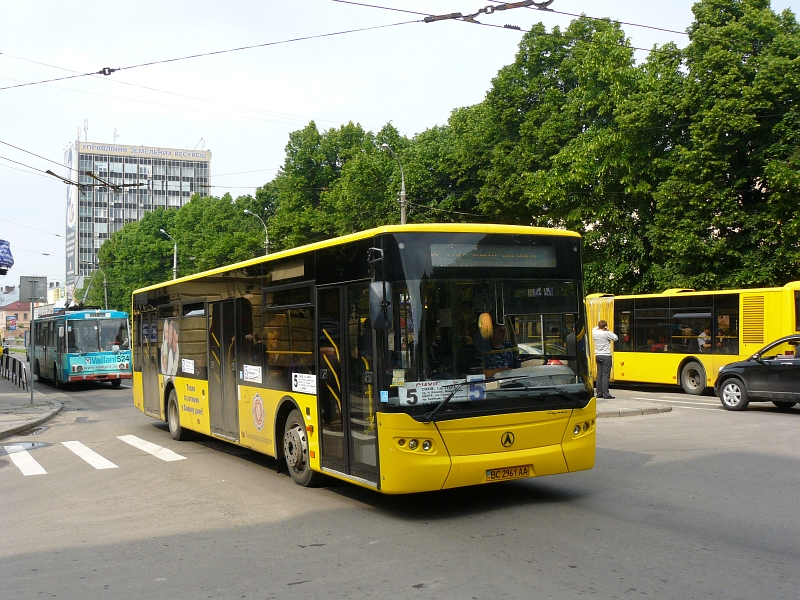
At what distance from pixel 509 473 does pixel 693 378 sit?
668 inches

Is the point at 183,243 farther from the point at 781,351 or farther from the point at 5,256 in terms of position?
the point at 781,351

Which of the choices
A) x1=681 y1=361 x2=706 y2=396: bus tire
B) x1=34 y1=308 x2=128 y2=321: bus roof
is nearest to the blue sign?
x1=34 y1=308 x2=128 y2=321: bus roof

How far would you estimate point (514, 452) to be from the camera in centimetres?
818

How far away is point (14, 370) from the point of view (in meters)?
35.0

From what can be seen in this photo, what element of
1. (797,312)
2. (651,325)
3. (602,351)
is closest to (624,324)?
(651,325)

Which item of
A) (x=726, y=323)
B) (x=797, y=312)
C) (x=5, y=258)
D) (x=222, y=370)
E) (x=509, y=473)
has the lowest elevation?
(x=509, y=473)

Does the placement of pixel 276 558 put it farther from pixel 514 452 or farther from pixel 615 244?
pixel 615 244

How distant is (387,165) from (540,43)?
14.2m

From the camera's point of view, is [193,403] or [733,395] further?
[733,395]

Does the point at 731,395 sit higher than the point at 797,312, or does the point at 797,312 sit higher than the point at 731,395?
the point at 797,312

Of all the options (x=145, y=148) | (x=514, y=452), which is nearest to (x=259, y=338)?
(x=514, y=452)

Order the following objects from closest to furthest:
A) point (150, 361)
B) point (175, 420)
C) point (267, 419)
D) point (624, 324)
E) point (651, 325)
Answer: point (267, 419) → point (175, 420) → point (150, 361) → point (651, 325) → point (624, 324)

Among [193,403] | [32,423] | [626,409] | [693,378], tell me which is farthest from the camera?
[693,378]

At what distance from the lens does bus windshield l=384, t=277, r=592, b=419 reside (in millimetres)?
7805
